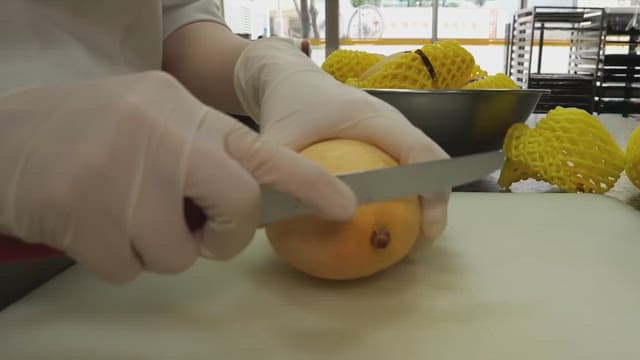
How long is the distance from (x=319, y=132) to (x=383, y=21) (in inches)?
172

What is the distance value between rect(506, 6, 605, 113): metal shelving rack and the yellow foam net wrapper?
1.81m

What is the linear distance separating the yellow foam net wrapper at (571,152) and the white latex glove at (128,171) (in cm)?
53

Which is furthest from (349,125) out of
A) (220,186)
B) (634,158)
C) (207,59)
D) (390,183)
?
(634,158)

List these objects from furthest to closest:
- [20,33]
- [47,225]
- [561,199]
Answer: [561,199]
[20,33]
[47,225]

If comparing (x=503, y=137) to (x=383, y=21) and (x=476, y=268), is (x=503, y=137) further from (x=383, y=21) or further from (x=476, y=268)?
(x=383, y=21)

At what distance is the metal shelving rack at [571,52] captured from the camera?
276 centimetres

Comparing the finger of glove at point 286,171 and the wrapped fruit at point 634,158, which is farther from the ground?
the finger of glove at point 286,171

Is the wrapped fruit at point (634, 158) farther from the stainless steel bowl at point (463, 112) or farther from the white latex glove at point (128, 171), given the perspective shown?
the white latex glove at point (128, 171)

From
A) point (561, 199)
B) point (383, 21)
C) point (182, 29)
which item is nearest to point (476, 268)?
point (561, 199)

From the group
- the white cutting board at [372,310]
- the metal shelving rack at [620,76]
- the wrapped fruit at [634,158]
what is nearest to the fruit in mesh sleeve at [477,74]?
the wrapped fruit at [634,158]

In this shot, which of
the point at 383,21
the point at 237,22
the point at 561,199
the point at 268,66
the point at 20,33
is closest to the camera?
the point at 20,33

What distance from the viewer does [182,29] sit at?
75 cm

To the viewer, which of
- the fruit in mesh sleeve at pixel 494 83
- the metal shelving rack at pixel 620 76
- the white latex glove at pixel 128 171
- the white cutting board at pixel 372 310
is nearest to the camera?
the white latex glove at pixel 128 171

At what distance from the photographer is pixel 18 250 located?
0.34m
